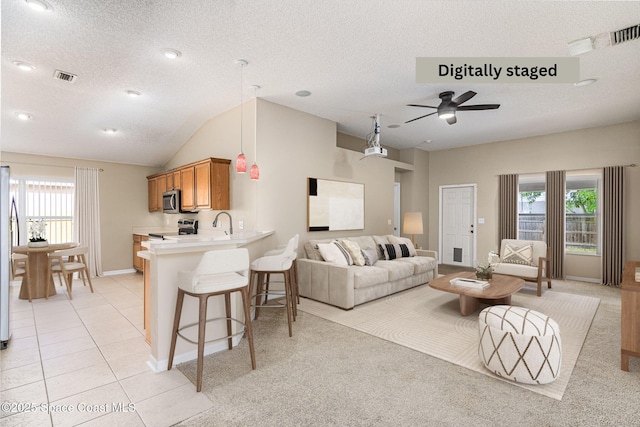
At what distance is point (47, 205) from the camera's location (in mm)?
6062

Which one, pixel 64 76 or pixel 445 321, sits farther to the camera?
pixel 445 321

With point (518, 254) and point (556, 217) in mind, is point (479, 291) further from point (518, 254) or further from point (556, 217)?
point (556, 217)

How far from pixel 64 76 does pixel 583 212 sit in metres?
8.53

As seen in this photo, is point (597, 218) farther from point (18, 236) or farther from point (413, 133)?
→ point (18, 236)

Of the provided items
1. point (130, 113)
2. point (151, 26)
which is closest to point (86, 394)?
point (151, 26)

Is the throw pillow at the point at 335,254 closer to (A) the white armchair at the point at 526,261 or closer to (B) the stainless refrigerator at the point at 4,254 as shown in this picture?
(A) the white armchair at the point at 526,261

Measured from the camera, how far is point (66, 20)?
8.27ft

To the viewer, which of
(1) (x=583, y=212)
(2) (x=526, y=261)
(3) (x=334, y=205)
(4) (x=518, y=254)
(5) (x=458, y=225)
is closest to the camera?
(2) (x=526, y=261)

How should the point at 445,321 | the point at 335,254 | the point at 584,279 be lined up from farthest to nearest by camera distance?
the point at 584,279, the point at 335,254, the point at 445,321

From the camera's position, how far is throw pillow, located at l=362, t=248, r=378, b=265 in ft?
16.0

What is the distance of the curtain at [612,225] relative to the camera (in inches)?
214

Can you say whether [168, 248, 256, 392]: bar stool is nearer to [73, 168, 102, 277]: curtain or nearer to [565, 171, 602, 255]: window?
[73, 168, 102, 277]: curtain

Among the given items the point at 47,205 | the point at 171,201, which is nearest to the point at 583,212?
the point at 171,201

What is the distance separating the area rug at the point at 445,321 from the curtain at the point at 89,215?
15.5 ft
